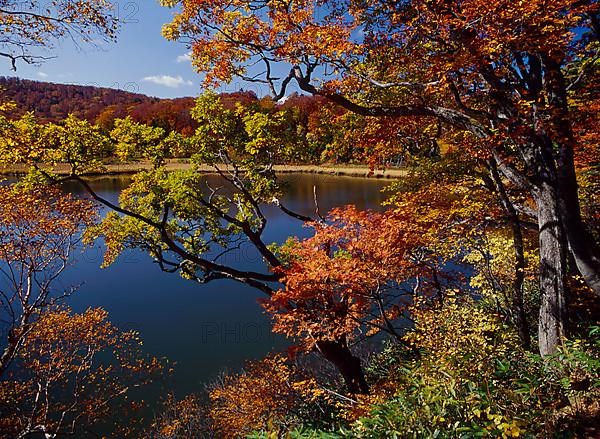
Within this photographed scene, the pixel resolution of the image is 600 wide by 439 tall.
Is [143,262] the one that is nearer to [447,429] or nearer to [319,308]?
[319,308]

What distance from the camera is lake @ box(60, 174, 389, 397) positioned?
13.5 meters

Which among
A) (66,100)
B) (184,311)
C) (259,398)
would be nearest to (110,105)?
(66,100)

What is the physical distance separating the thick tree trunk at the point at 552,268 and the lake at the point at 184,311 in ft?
21.5

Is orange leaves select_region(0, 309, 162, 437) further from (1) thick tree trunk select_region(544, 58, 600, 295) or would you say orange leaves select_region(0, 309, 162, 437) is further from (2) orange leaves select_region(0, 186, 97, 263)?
(1) thick tree trunk select_region(544, 58, 600, 295)

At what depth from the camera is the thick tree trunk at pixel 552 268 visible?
5.18 m

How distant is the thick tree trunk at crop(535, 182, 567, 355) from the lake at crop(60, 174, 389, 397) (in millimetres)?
6568

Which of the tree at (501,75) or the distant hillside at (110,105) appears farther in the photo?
the distant hillside at (110,105)

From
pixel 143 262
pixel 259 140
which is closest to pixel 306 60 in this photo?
pixel 259 140

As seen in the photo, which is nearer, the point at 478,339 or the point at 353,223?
the point at 478,339

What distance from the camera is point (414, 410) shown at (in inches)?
134

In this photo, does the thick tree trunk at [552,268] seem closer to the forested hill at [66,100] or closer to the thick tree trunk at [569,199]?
the thick tree trunk at [569,199]

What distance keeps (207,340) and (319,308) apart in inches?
297

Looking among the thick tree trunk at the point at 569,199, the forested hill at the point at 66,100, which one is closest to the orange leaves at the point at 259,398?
the thick tree trunk at the point at 569,199

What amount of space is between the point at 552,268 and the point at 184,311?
46.9 feet
